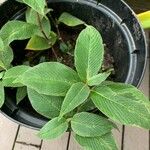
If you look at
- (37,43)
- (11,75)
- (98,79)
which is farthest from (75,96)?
(37,43)

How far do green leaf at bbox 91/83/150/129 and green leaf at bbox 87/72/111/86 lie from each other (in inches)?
0.9

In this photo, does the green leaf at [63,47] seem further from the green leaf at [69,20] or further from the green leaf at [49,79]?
the green leaf at [49,79]

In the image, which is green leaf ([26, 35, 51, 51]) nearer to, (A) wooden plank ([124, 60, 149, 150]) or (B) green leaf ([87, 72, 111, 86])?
(B) green leaf ([87, 72, 111, 86])

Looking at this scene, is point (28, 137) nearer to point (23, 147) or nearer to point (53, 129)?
point (23, 147)

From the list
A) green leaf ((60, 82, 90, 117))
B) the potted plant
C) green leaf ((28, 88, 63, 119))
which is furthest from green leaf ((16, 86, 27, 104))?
green leaf ((60, 82, 90, 117))

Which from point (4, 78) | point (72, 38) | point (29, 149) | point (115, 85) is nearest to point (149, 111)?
point (115, 85)

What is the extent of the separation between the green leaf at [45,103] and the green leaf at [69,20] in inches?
11.6

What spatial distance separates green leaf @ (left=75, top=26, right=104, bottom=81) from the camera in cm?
74

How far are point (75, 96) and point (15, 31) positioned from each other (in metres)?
0.27

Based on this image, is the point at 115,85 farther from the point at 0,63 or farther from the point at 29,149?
the point at 29,149

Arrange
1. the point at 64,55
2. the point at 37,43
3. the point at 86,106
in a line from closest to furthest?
the point at 86,106
the point at 37,43
the point at 64,55

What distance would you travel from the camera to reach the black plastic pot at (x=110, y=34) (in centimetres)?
87

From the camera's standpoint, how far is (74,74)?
2.48 ft

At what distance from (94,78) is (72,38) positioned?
0.40 m
